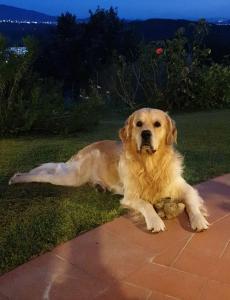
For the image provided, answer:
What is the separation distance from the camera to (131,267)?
10.6 ft

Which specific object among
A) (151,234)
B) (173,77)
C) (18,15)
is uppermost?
(18,15)

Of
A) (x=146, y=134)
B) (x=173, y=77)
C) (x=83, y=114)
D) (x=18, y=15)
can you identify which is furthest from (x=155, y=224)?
(x=18, y=15)

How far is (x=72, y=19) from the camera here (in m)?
14.4

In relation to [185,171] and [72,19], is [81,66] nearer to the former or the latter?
[72,19]

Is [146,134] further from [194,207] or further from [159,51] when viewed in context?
[159,51]

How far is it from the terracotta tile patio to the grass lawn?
0.16 meters

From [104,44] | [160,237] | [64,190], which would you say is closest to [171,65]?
[104,44]

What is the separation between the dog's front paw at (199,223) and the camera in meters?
3.79

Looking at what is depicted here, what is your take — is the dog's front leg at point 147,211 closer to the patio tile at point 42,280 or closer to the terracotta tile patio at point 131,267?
the terracotta tile patio at point 131,267

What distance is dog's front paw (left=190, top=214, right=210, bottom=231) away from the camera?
3795 mm

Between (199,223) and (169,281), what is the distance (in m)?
0.88

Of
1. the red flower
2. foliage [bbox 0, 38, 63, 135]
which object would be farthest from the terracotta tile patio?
the red flower

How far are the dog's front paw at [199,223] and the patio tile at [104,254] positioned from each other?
0.52 m

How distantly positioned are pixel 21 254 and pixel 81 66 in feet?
36.7
